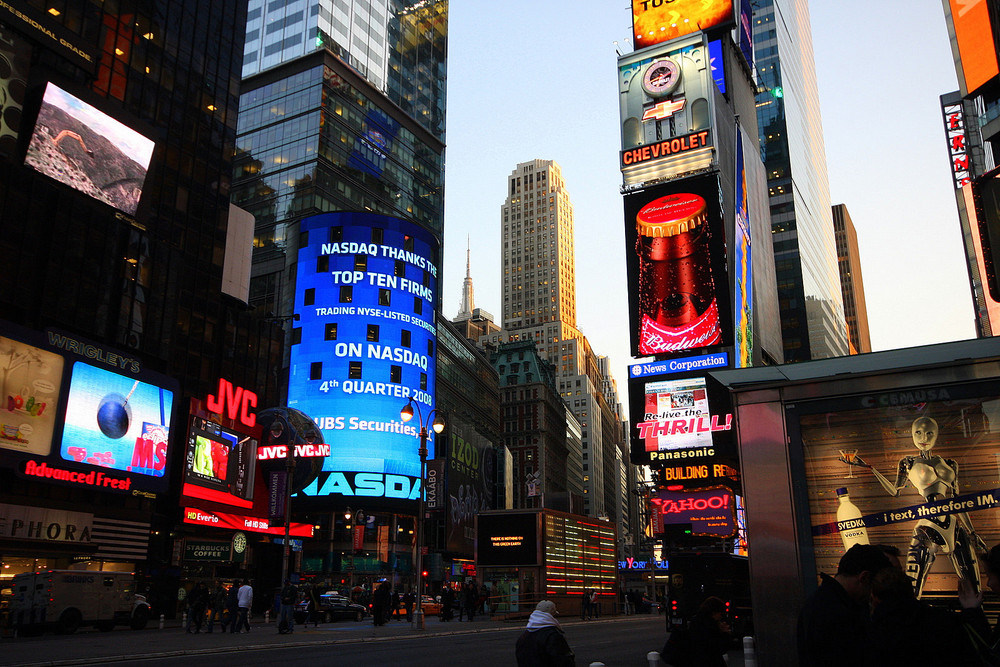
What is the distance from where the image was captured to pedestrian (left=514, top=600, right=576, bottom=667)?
806 cm

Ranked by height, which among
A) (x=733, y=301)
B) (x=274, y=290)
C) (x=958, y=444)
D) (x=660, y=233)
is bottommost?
(x=958, y=444)

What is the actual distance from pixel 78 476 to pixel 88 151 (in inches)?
719

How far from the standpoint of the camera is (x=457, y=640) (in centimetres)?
2684

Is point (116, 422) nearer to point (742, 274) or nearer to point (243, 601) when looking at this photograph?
point (243, 601)

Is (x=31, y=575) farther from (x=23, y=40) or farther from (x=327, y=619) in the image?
(x=23, y=40)

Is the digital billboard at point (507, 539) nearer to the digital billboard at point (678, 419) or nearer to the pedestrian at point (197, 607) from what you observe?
the digital billboard at point (678, 419)

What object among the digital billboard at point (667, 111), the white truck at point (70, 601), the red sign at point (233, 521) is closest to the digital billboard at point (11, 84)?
the red sign at point (233, 521)

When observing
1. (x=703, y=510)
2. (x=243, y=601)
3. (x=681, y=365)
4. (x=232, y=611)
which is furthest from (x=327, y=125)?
(x=232, y=611)

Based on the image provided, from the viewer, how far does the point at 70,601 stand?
29.8m

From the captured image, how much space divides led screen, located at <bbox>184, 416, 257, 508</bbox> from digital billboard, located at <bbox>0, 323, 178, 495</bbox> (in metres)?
1.91

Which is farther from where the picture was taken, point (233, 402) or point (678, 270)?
point (678, 270)

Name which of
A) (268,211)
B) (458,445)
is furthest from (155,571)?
(268,211)

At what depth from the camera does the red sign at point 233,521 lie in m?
46.7

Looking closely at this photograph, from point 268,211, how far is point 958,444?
335 ft
